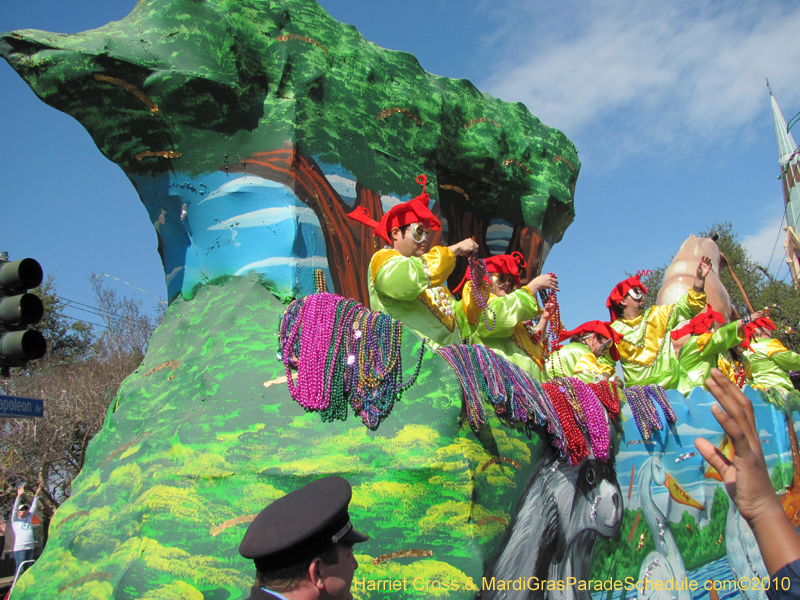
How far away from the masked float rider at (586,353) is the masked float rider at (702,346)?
1.76 ft

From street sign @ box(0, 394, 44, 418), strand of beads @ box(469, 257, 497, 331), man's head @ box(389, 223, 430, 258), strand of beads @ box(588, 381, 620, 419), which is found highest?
man's head @ box(389, 223, 430, 258)

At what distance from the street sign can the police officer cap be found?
2747mm

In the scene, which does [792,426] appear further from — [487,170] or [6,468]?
[6,468]

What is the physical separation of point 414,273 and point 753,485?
6.80 ft

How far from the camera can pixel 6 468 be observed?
Answer: 36.1 feet

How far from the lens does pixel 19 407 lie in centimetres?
358

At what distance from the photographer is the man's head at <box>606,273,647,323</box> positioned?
18.0 feet

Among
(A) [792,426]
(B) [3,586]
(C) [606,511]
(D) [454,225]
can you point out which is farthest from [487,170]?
(B) [3,586]

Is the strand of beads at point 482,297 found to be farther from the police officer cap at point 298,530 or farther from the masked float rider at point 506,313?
the police officer cap at point 298,530

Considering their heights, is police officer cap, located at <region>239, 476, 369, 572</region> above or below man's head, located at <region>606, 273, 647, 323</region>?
below

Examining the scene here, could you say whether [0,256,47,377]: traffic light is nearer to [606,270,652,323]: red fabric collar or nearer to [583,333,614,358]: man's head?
[583,333,614,358]: man's head

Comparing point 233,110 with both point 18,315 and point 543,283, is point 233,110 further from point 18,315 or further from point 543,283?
point 543,283

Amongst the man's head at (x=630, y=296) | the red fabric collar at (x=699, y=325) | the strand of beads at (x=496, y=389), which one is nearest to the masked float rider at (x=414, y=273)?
the strand of beads at (x=496, y=389)

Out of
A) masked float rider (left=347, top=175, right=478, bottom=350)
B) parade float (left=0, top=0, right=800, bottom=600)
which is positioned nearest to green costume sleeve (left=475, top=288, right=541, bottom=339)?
masked float rider (left=347, top=175, right=478, bottom=350)
